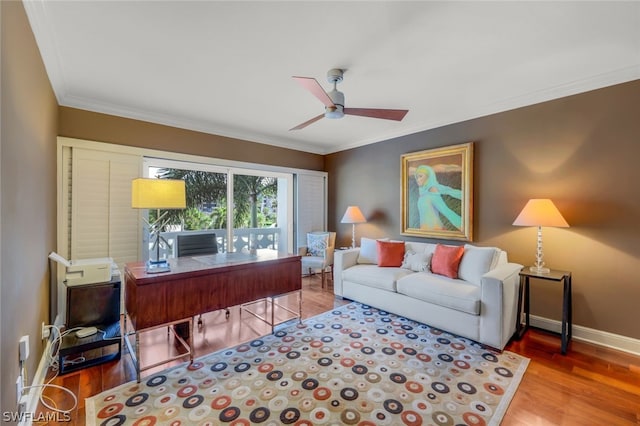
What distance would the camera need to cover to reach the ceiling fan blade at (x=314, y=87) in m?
2.03

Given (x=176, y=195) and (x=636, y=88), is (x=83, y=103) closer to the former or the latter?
(x=176, y=195)

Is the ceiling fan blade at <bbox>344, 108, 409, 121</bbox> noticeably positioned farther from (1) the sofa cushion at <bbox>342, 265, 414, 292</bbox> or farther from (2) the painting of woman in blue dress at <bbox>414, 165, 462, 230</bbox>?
(1) the sofa cushion at <bbox>342, 265, 414, 292</bbox>

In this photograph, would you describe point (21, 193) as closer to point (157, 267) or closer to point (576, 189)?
point (157, 267)

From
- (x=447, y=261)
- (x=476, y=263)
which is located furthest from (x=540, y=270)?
(x=447, y=261)

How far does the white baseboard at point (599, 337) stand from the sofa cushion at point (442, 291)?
95 cm

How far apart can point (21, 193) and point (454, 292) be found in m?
3.41

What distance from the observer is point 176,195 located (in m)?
2.26

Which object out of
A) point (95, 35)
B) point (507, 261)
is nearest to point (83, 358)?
point (95, 35)

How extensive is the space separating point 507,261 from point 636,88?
193 centimetres

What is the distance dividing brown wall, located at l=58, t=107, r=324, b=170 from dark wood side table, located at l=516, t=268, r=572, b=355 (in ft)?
12.6

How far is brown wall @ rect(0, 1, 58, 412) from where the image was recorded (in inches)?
52.7

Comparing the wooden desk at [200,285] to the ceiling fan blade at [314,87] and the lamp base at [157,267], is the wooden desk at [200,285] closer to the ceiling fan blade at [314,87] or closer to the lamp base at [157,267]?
the lamp base at [157,267]

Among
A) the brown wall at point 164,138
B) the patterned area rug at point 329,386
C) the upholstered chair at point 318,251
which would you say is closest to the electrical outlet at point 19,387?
the patterned area rug at point 329,386

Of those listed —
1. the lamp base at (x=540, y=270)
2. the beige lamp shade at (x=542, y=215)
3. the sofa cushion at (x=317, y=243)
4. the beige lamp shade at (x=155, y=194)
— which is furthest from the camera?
the sofa cushion at (x=317, y=243)
